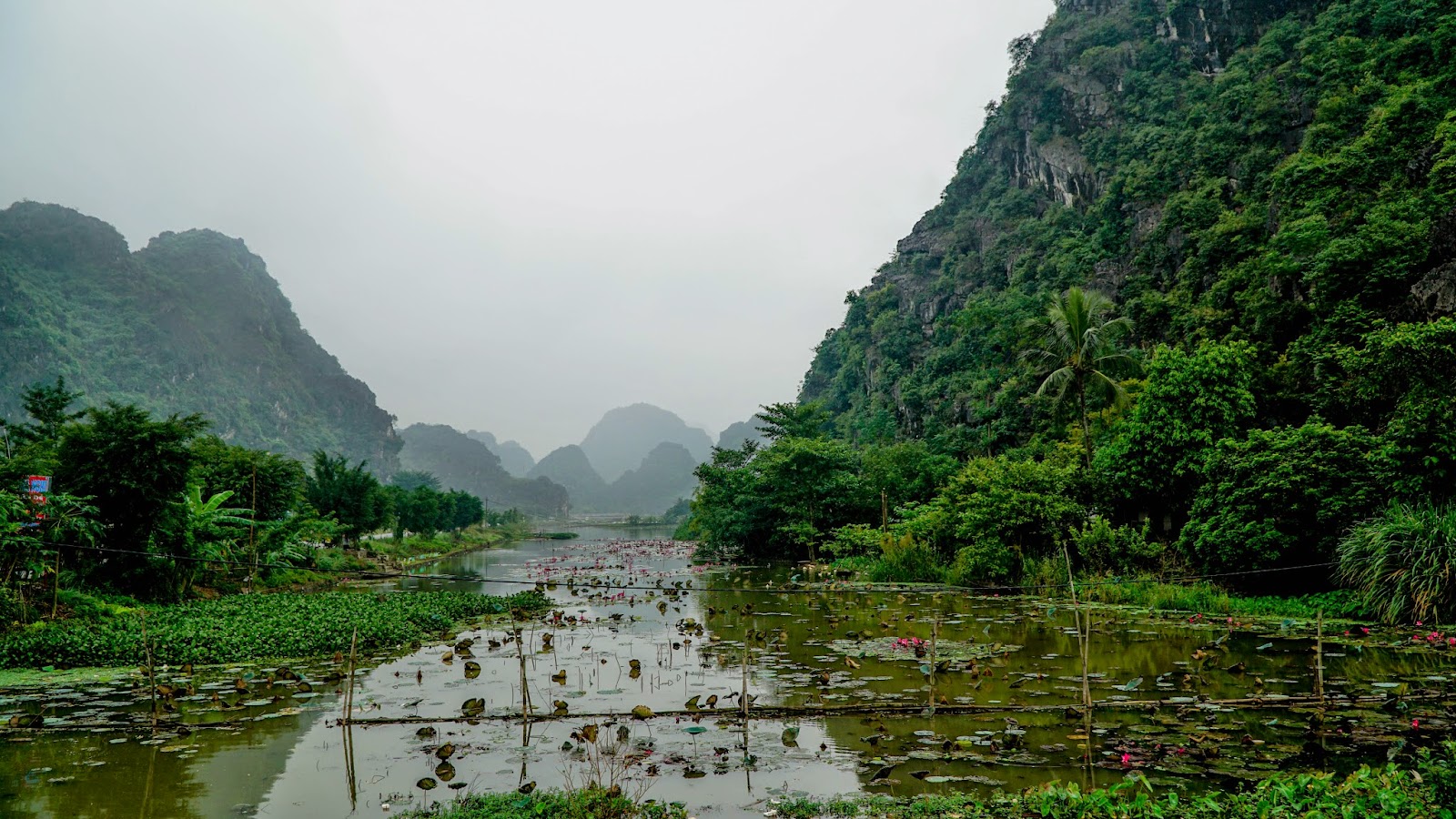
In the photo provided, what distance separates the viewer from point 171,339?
424ft

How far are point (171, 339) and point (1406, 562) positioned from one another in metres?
158

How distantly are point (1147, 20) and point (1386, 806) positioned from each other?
69162 mm

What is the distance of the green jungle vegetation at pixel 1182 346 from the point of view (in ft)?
46.6

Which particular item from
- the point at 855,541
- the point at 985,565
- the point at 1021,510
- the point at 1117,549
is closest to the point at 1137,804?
the point at 1117,549

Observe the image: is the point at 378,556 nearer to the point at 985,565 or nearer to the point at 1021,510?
the point at 985,565

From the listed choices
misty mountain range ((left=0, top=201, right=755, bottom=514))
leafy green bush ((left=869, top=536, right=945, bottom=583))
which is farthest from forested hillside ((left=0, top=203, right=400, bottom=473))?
leafy green bush ((left=869, top=536, right=945, bottom=583))

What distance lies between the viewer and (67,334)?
111875mm

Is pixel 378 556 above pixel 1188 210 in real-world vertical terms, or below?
below

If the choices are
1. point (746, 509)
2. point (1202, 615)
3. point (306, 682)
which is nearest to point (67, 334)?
point (746, 509)

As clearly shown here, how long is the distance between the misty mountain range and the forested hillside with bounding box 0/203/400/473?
25 cm

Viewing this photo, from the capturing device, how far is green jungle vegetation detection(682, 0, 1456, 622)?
559 inches

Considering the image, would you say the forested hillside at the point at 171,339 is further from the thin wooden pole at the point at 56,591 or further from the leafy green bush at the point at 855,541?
the leafy green bush at the point at 855,541

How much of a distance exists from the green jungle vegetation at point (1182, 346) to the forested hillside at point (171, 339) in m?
102

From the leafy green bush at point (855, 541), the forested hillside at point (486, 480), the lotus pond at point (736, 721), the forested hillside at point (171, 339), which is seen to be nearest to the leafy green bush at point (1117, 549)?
the lotus pond at point (736, 721)
